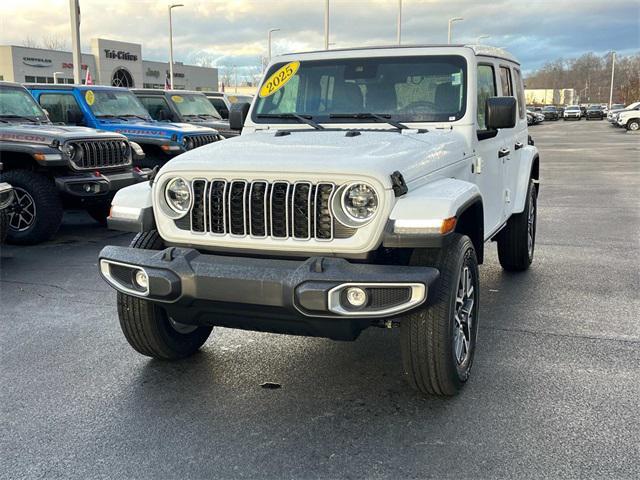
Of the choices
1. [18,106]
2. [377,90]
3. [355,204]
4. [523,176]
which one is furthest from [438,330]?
[18,106]

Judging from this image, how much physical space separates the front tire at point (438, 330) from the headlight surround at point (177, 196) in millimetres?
1276

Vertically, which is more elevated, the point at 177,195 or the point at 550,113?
the point at 550,113

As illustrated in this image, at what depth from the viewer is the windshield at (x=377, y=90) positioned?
186 inches

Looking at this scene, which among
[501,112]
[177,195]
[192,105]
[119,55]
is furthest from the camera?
[119,55]

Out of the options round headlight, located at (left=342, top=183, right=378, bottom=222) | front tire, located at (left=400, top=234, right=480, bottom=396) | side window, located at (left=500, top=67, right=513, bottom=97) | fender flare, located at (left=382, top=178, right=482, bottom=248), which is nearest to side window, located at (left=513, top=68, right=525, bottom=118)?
side window, located at (left=500, top=67, right=513, bottom=97)

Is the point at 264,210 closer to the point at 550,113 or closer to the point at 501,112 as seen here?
the point at 501,112

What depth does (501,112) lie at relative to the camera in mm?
4523

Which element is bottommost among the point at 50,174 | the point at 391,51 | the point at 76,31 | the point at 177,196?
the point at 50,174

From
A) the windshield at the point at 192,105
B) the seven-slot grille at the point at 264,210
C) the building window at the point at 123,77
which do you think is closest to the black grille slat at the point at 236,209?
the seven-slot grille at the point at 264,210

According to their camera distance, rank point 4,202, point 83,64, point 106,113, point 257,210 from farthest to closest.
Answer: point 83,64 → point 106,113 → point 4,202 → point 257,210

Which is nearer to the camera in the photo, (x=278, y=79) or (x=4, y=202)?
(x=278, y=79)

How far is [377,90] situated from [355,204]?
1.67 metres

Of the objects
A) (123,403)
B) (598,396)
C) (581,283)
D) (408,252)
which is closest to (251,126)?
(408,252)

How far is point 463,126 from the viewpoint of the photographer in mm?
4645
